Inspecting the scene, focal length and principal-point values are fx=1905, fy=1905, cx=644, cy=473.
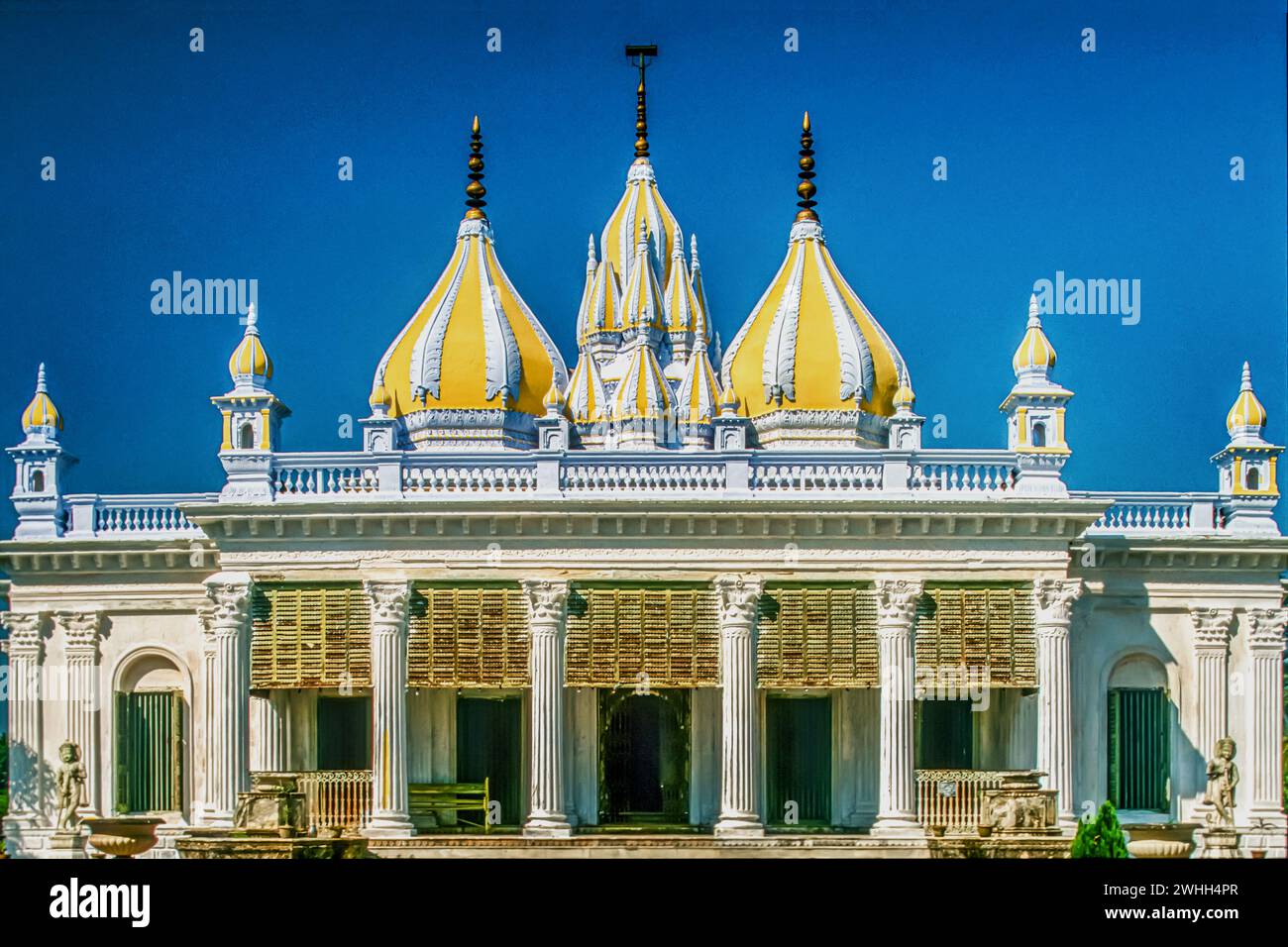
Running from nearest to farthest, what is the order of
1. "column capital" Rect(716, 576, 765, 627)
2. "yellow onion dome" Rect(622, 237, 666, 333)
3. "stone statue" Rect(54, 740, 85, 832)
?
1. "column capital" Rect(716, 576, 765, 627)
2. "stone statue" Rect(54, 740, 85, 832)
3. "yellow onion dome" Rect(622, 237, 666, 333)

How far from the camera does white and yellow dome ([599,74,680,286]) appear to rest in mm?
33469

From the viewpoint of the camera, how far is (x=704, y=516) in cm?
2538

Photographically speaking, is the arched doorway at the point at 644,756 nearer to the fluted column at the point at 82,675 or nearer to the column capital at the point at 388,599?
the column capital at the point at 388,599

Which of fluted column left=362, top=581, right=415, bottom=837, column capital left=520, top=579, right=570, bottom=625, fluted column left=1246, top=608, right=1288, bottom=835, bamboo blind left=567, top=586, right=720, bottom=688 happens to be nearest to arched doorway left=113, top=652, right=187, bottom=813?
fluted column left=362, top=581, right=415, bottom=837

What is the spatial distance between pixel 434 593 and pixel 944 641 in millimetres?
6870

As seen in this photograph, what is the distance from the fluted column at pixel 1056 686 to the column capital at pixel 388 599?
8.45 m

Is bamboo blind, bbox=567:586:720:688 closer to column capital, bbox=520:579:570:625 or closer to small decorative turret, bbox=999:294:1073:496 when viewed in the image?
column capital, bbox=520:579:570:625

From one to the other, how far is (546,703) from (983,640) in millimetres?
5918

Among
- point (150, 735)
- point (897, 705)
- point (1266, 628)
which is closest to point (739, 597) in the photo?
point (897, 705)

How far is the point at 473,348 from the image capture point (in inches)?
1184

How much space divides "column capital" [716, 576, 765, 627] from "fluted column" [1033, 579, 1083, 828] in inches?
148

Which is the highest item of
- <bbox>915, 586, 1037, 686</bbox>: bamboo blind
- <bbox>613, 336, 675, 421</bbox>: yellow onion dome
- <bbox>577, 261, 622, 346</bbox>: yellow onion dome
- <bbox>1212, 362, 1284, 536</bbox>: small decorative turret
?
<bbox>577, 261, 622, 346</bbox>: yellow onion dome
